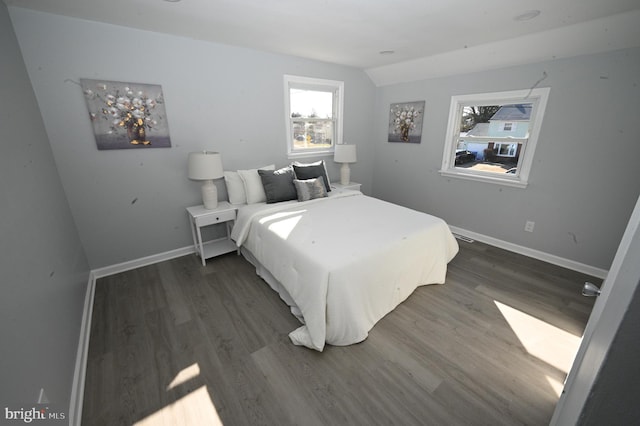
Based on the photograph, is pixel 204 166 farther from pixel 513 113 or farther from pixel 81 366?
pixel 513 113

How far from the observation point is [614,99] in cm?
230

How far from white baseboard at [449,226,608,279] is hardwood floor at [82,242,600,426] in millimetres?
279

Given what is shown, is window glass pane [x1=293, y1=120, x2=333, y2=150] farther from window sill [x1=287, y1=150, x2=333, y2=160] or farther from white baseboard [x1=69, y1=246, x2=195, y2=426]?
white baseboard [x1=69, y1=246, x2=195, y2=426]

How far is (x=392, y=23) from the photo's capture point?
85.2 inches

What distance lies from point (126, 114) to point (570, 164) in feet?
14.6

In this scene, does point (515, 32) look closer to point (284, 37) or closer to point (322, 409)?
point (284, 37)

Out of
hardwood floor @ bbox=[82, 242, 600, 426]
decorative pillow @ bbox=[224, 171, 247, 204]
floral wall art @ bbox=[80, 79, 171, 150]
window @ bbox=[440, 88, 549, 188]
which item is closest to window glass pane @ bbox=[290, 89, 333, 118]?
decorative pillow @ bbox=[224, 171, 247, 204]

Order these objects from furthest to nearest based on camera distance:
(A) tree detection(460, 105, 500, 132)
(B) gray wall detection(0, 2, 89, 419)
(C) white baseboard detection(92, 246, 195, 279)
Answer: (A) tree detection(460, 105, 500, 132) < (C) white baseboard detection(92, 246, 195, 279) < (B) gray wall detection(0, 2, 89, 419)

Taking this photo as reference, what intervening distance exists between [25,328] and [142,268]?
1824 millimetres

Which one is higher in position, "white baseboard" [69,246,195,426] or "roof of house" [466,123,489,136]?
"roof of house" [466,123,489,136]

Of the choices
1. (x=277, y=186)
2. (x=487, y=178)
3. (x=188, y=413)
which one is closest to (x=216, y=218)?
(x=277, y=186)

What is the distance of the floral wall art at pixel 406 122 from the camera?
3.76 m

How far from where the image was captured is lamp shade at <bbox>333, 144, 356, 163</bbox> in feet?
12.5

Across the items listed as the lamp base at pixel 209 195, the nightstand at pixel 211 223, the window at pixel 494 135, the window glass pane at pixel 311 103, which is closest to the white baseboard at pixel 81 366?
the nightstand at pixel 211 223
